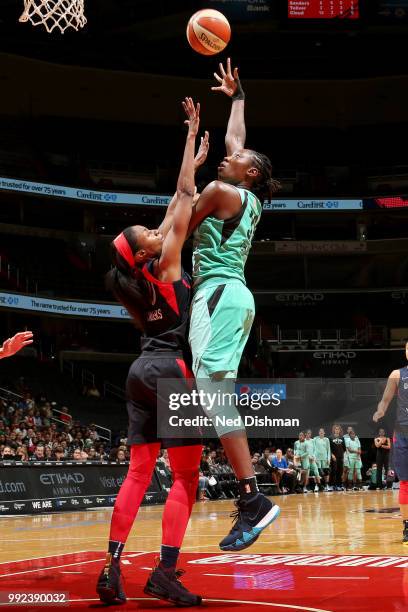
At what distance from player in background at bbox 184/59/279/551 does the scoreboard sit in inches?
1042

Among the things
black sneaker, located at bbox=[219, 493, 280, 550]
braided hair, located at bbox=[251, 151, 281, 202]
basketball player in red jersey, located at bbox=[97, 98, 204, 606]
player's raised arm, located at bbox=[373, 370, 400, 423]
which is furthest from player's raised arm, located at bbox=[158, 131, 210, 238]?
player's raised arm, located at bbox=[373, 370, 400, 423]

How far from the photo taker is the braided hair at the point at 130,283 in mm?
5113

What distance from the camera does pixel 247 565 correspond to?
6.29m

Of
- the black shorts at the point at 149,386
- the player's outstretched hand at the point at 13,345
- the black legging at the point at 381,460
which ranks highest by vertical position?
the player's outstretched hand at the point at 13,345

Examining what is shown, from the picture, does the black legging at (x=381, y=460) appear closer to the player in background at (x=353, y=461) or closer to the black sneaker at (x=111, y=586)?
the player in background at (x=353, y=461)

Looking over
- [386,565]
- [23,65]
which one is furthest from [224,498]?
[23,65]

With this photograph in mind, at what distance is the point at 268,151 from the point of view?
121 feet

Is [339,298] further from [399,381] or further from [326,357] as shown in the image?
[399,381]

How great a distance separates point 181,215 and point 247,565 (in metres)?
2.99

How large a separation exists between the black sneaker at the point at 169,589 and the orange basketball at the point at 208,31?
351 cm

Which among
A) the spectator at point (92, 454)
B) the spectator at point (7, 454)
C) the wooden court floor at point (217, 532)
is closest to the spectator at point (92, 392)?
the spectator at point (92, 454)

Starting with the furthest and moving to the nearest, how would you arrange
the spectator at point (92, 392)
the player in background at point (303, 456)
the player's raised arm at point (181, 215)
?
1. the spectator at point (92, 392)
2. the player in background at point (303, 456)
3. the player's raised arm at point (181, 215)

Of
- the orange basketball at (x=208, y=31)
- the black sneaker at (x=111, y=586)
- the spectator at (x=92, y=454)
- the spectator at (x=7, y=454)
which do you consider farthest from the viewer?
the spectator at (x=92, y=454)

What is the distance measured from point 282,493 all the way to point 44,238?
1658cm
